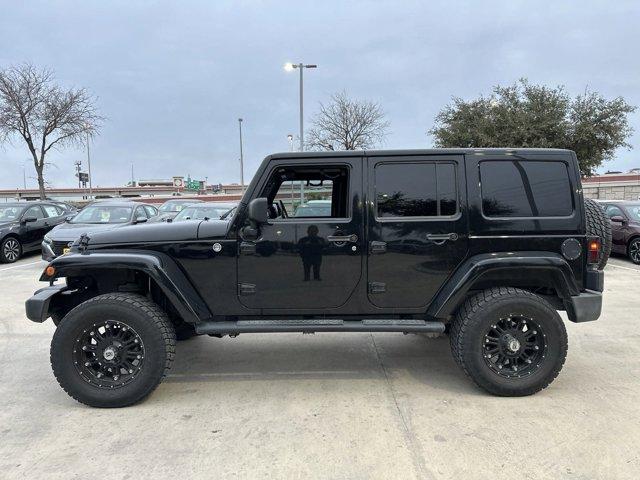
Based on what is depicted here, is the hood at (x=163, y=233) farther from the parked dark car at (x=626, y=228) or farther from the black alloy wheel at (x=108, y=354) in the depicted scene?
the parked dark car at (x=626, y=228)

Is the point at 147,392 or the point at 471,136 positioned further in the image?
the point at 471,136

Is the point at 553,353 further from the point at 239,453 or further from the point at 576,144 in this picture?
the point at 576,144

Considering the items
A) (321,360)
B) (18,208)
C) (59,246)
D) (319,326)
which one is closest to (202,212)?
(59,246)

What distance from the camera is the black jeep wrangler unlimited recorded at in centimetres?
351

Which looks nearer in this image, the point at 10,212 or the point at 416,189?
the point at 416,189

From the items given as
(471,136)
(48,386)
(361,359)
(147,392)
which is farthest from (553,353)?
(471,136)

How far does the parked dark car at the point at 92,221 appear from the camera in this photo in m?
9.27

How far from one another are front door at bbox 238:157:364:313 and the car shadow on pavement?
886 mm

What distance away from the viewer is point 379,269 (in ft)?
11.8

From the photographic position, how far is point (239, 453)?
2896mm

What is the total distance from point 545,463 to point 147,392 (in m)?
2.80

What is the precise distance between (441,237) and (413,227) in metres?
0.23

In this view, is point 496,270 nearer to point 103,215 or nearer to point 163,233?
point 163,233

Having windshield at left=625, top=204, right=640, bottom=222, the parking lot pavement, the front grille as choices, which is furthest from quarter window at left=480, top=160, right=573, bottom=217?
windshield at left=625, top=204, right=640, bottom=222
